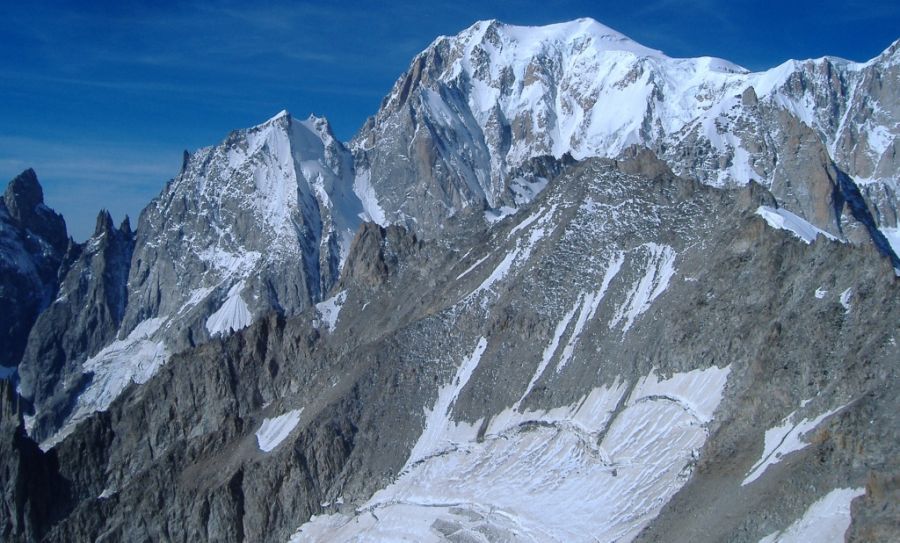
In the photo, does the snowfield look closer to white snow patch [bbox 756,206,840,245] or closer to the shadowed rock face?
the shadowed rock face

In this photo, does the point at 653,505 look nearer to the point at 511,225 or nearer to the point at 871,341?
the point at 871,341

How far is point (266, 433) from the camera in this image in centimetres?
15562

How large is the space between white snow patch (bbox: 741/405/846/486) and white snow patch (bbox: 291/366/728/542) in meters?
10.3

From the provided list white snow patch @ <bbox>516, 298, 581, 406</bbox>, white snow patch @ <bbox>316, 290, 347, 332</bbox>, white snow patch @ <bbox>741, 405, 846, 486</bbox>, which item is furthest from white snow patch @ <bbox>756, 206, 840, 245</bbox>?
white snow patch @ <bbox>316, 290, 347, 332</bbox>

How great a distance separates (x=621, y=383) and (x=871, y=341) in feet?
112

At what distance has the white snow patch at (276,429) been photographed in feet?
500

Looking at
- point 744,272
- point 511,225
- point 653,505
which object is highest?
point 511,225

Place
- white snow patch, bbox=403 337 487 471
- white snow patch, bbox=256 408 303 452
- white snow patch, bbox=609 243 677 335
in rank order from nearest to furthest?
white snow patch, bbox=609 243 677 335 → white snow patch, bbox=403 337 487 471 → white snow patch, bbox=256 408 303 452

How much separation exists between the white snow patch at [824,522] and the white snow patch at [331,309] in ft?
329

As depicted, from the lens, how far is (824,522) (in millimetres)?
82875

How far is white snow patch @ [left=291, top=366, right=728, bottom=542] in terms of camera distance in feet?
366

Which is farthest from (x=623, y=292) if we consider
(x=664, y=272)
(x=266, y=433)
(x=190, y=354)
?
(x=190, y=354)

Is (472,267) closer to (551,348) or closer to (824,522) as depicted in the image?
(551,348)

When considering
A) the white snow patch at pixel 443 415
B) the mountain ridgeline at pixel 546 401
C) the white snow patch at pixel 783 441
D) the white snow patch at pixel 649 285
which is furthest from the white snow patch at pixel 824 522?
the white snow patch at pixel 443 415
